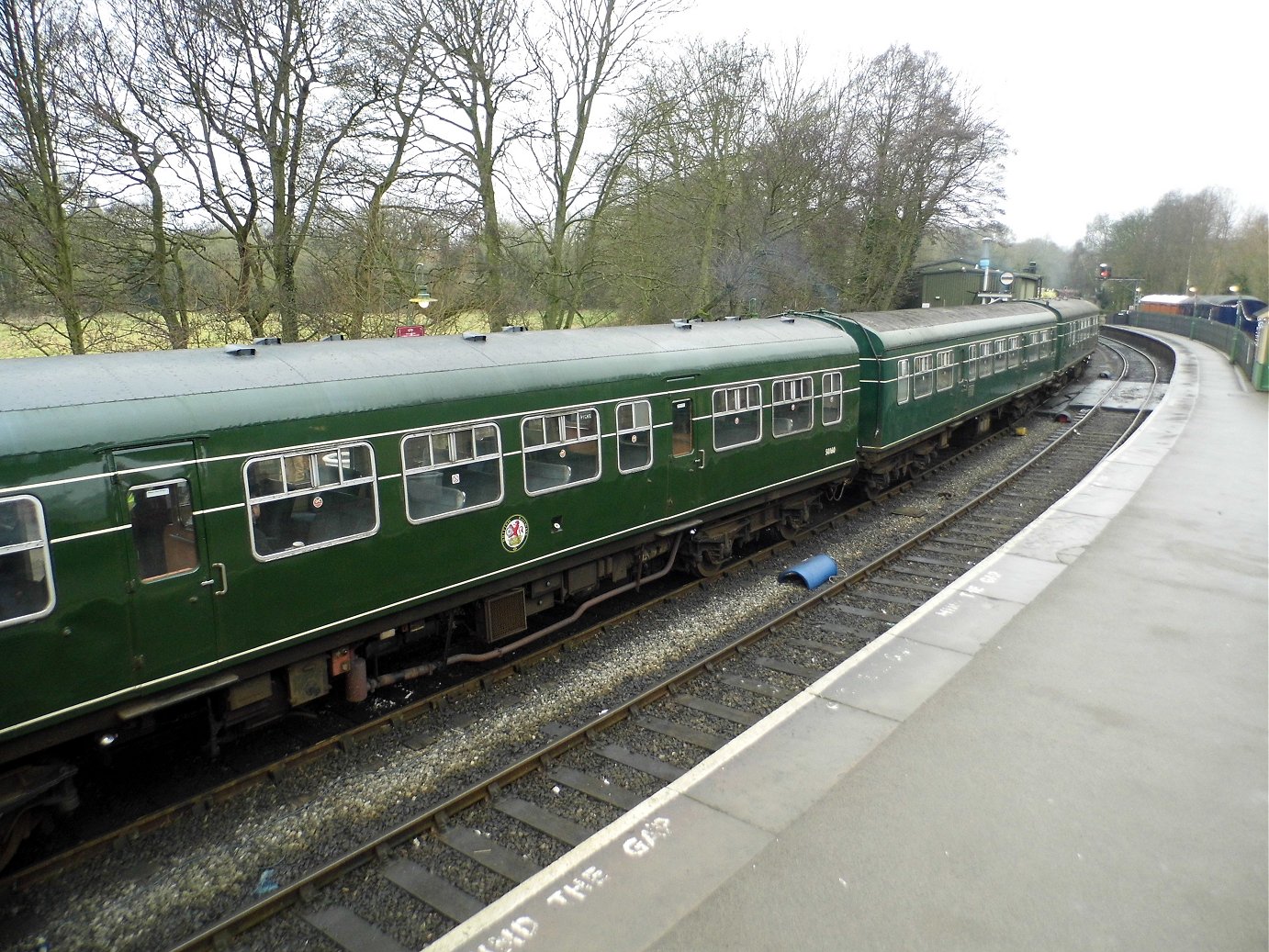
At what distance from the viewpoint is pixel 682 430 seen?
9719 mm

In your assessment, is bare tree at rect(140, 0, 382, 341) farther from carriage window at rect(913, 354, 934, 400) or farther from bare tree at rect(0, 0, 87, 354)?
carriage window at rect(913, 354, 934, 400)

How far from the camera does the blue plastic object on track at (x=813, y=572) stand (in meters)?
10.6

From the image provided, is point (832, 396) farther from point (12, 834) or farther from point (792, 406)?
point (12, 834)

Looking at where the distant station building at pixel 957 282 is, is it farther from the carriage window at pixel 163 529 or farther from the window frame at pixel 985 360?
the carriage window at pixel 163 529

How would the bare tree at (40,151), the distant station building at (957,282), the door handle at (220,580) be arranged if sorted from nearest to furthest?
the door handle at (220,580) → the bare tree at (40,151) → the distant station building at (957,282)

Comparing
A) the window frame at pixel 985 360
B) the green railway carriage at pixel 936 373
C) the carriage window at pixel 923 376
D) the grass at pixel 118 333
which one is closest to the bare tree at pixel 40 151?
the grass at pixel 118 333

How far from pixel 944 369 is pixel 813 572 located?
301 inches

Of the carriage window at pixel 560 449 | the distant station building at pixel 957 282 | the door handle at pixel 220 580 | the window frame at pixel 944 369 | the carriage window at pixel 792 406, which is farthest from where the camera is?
the distant station building at pixel 957 282

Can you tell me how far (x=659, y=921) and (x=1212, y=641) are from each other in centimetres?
668

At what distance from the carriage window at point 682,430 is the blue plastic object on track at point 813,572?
2.28 meters

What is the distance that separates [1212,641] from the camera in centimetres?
818

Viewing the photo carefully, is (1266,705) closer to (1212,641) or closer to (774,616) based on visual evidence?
(1212,641)

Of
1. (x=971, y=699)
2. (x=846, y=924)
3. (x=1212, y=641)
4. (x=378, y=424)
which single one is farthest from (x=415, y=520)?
(x=1212, y=641)

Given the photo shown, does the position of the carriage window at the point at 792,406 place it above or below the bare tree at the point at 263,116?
below
